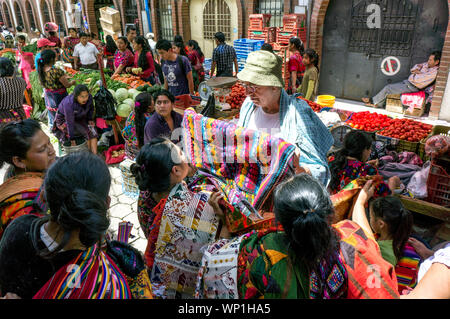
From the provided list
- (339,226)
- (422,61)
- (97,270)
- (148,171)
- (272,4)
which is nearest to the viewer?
(97,270)

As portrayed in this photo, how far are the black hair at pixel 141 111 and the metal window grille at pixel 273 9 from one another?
6.68m

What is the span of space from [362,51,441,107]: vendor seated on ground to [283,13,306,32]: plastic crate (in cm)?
260

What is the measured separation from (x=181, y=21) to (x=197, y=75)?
15.9ft

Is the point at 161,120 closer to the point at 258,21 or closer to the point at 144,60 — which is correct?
the point at 144,60

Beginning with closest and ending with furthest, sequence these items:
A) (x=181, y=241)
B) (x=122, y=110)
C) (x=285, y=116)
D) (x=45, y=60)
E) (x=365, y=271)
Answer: (x=365, y=271) < (x=181, y=241) < (x=285, y=116) < (x=45, y=60) < (x=122, y=110)

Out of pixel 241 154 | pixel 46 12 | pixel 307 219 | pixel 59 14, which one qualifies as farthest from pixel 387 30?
pixel 46 12

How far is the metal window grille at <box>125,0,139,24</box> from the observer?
13842 mm

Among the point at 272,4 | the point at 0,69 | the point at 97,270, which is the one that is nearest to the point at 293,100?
the point at 97,270

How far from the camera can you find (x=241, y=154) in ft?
6.52

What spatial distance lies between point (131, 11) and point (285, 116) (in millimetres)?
14075

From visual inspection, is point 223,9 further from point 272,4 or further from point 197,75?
point 197,75

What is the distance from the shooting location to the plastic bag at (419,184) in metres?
3.15

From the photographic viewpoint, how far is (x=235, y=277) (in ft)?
4.35

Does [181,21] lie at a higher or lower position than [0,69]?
higher
